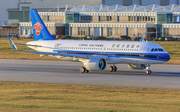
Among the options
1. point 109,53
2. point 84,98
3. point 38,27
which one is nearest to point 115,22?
point 38,27

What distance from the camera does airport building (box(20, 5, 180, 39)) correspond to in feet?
473

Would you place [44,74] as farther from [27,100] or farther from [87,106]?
[87,106]

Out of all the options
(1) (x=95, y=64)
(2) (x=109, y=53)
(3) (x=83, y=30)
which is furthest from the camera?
(3) (x=83, y=30)

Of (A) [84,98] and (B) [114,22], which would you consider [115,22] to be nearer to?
(B) [114,22]

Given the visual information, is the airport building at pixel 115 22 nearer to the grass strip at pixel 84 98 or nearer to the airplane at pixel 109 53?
the airplane at pixel 109 53

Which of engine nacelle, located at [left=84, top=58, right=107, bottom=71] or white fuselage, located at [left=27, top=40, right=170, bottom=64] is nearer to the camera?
white fuselage, located at [left=27, top=40, right=170, bottom=64]

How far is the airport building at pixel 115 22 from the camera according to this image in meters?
144

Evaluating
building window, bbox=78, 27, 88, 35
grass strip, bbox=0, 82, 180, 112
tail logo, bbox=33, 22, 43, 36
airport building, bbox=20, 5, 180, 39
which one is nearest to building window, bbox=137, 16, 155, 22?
airport building, bbox=20, 5, 180, 39

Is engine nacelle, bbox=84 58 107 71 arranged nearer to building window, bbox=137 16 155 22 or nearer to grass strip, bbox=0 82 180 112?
grass strip, bbox=0 82 180 112

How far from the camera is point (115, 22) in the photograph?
15600 centimetres

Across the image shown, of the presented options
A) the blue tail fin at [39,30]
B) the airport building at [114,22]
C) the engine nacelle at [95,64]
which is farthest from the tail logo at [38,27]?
the airport building at [114,22]

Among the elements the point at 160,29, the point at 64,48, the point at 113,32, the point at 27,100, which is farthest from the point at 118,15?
the point at 27,100

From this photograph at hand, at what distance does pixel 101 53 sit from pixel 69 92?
1732cm

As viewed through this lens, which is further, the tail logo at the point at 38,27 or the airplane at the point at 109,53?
the tail logo at the point at 38,27
